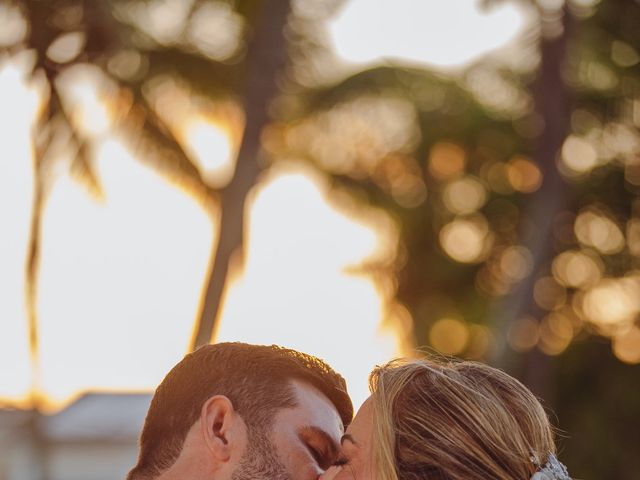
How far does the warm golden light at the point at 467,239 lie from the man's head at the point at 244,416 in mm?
32618

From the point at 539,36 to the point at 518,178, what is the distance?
15.7m

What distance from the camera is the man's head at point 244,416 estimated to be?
4223mm

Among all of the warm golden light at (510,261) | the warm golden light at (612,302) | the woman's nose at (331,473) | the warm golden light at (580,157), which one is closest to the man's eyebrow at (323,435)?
the woman's nose at (331,473)

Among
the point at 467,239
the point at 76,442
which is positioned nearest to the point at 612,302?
the point at 467,239

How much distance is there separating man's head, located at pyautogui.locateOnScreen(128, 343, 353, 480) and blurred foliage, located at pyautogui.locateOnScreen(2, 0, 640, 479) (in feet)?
68.8

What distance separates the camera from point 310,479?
13.9ft

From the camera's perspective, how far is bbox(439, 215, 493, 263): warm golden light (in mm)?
37000

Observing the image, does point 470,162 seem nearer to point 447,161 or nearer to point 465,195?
point 447,161

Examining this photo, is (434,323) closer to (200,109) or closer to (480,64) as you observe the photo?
(480,64)

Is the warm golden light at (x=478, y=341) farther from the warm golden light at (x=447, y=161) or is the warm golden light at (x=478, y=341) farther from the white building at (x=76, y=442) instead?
the white building at (x=76, y=442)

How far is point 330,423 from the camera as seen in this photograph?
4.33 meters

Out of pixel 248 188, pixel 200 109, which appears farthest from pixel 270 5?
pixel 200 109

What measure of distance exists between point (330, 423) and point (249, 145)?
532 inches

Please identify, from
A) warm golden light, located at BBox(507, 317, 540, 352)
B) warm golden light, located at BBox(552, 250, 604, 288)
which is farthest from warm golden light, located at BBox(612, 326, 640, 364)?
warm golden light, located at BBox(507, 317, 540, 352)
